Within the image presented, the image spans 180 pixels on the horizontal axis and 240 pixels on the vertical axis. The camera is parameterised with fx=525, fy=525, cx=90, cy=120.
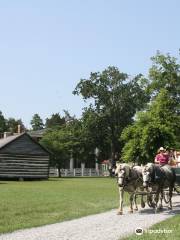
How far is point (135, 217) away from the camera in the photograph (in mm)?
16609

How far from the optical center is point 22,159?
5569 cm

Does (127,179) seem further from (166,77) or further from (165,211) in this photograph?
(166,77)

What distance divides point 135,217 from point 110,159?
2475 inches

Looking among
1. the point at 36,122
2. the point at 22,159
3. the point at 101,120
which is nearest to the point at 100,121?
the point at 101,120

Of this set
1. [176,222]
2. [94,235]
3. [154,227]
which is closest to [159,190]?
[176,222]

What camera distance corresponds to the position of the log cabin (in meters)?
54.4

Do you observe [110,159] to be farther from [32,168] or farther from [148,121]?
[148,121]

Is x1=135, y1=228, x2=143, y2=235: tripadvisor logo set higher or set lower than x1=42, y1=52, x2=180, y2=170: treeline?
lower

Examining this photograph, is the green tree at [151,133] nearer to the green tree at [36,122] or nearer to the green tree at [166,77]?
the green tree at [166,77]

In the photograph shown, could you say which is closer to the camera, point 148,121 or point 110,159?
point 148,121

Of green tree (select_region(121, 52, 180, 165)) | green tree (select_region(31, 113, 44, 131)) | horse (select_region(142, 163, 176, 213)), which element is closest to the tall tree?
green tree (select_region(121, 52, 180, 165))

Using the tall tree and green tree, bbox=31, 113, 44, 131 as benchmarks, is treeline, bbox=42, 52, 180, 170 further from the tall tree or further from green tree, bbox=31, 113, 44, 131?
green tree, bbox=31, 113, 44, 131

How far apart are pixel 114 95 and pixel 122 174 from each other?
5797 cm

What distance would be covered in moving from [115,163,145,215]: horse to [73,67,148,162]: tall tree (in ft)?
185
